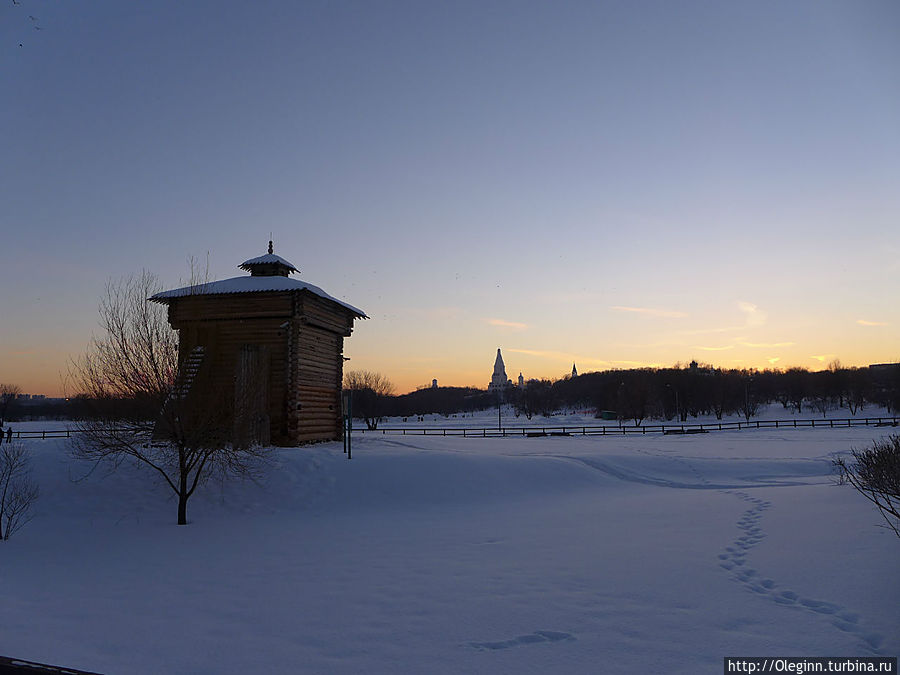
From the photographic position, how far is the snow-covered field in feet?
18.5

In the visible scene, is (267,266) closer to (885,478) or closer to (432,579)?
(432,579)

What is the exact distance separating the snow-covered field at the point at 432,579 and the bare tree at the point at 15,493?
15.0 inches

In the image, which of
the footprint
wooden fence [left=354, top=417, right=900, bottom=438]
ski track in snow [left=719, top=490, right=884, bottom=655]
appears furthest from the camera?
wooden fence [left=354, top=417, right=900, bottom=438]

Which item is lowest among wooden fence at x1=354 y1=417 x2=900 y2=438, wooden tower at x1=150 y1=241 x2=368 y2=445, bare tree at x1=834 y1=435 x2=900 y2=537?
wooden fence at x1=354 y1=417 x2=900 y2=438

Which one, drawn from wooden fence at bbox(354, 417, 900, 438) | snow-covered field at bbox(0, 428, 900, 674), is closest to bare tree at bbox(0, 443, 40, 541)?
snow-covered field at bbox(0, 428, 900, 674)

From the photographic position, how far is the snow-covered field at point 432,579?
564 centimetres

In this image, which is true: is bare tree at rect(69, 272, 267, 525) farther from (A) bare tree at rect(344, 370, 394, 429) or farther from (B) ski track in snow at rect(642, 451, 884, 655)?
(A) bare tree at rect(344, 370, 394, 429)

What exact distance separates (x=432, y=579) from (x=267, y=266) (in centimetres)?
1972

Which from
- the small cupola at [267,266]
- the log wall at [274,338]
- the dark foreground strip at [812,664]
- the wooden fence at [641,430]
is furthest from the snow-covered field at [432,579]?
the wooden fence at [641,430]

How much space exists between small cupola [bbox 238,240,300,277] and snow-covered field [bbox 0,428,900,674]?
1073 centimetres

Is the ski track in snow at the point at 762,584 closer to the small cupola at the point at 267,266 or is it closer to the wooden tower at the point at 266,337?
the wooden tower at the point at 266,337

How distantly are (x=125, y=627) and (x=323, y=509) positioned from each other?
966cm

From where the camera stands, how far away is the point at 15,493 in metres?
14.6

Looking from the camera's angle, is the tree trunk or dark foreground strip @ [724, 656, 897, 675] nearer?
dark foreground strip @ [724, 656, 897, 675]
